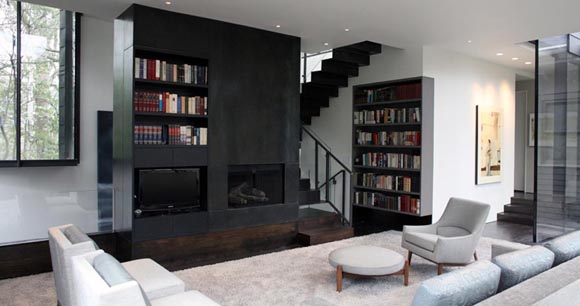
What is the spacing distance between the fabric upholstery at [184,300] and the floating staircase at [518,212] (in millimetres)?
7182

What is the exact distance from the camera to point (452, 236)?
16.3 ft

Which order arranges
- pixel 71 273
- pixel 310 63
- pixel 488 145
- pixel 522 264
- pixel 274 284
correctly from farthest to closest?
pixel 310 63 < pixel 488 145 < pixel 274 284 < pixel 71 273 < pixel 522 264

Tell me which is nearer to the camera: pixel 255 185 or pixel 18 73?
pixel 255 185

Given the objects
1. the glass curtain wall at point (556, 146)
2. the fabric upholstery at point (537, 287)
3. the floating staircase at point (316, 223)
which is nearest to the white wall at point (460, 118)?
the glass curtain wall at point (556, 146)

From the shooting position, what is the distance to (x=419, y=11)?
4945mm

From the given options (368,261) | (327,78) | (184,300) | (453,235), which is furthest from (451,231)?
(327,78)

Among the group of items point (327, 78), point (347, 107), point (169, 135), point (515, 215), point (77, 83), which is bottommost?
point (515, 215)

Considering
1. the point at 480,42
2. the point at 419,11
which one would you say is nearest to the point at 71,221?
the point at 419,11

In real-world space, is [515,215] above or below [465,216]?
below

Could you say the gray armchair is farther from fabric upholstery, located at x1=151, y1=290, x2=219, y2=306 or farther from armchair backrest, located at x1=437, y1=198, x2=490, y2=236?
fabric upholstery, located at x1=151, y1=290, x2=219, y2=306

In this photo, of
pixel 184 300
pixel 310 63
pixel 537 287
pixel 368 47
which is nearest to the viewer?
pixel 537 287

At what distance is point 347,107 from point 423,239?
3821 millimetres

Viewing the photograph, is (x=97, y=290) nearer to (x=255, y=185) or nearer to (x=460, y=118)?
(x=255, y=185)

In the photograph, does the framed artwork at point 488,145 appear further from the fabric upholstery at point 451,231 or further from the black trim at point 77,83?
the black trim at point 77,83
